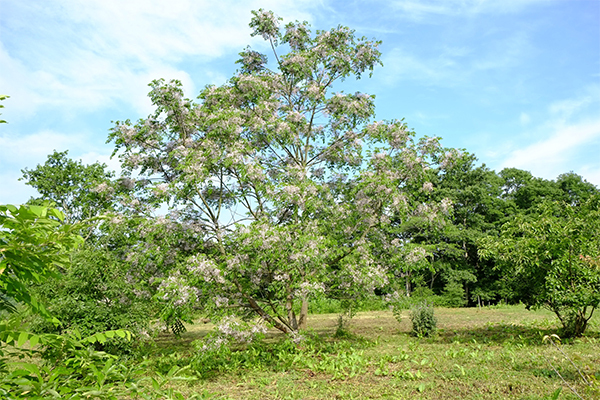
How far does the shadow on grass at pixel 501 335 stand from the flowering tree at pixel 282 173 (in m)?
3.06

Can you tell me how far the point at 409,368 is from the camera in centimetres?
790

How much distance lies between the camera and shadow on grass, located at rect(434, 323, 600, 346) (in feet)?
33.6

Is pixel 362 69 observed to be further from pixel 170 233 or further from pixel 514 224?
pixel 170 233

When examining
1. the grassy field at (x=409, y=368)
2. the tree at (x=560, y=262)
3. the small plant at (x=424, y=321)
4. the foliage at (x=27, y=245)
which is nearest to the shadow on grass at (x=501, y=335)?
the grassy field at (x=409, y=368)

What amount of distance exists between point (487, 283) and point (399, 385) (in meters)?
28.5

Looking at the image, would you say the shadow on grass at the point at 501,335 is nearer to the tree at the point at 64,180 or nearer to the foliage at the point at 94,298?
the foliage at the point at 94,298

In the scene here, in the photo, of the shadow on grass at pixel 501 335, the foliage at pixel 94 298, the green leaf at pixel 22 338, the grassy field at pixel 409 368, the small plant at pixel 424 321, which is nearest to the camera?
the green leaf at pixel 22 338

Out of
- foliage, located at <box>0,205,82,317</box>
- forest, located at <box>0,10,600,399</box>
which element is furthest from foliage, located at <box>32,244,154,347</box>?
foliage, located at <box>0,205,82,317</box>

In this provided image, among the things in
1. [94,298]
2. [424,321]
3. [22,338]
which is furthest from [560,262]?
[22,338]

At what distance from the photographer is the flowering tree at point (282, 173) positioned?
9.23 meters

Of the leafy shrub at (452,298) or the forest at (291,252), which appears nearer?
the forest at (291,252)

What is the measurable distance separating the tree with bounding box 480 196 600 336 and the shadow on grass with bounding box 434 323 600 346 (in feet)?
2.24

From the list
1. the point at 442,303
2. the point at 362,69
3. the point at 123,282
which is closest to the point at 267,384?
the point at 123,282

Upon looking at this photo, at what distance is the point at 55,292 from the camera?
879 centimetres
